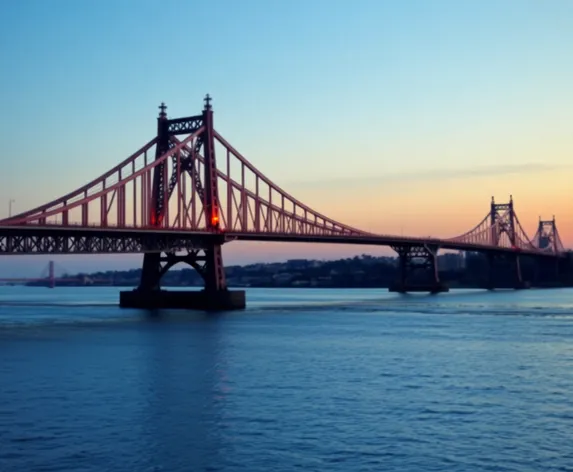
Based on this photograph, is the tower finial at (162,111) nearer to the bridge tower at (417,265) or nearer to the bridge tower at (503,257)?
the bridge tower at (417,265)

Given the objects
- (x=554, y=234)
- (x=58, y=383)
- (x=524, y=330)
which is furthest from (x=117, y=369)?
(x=554, y=234)

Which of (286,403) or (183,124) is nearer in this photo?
(286,403)

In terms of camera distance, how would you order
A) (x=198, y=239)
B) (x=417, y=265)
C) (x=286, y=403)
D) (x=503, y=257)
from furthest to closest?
(x=503, y=257), (x=417, y=265), (x=198, y=239), (x=286, y=403)

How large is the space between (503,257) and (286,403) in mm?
107371

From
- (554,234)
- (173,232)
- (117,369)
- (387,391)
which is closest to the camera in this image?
(387,391)

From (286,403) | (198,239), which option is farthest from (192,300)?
(286,403)

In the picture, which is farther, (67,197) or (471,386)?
(67,197)

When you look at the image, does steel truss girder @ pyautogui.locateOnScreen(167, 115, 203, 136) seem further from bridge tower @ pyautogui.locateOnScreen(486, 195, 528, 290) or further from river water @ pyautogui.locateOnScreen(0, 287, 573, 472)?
bridge tower @ pyautogui.locateOnScreen(486, 195, 528, 290)

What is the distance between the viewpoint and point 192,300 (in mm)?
61188

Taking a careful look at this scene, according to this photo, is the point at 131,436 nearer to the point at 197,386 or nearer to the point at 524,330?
the point at 197,386

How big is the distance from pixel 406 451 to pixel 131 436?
15.6 ft

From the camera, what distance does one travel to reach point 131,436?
1620 centimetres

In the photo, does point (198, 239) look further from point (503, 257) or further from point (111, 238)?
point (503, 257)

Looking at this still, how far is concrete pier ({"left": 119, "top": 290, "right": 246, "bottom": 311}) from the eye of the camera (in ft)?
197
